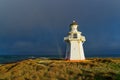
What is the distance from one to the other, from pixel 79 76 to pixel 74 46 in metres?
9.50

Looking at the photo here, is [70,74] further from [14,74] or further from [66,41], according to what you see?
[66,41]

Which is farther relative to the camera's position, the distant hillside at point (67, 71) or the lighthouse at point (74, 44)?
the lighthouse at point (74, 44)

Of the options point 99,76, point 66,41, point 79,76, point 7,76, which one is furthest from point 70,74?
point 66,41

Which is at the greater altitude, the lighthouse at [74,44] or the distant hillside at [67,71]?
the lighthouse at [74,44]

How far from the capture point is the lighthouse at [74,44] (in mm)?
38156

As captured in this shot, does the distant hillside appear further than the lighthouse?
No

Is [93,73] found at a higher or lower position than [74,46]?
lower

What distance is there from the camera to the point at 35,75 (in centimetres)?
3131

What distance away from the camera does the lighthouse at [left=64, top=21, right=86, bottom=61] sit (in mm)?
38156

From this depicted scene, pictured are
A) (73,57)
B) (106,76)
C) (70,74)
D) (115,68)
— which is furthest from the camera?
(73,57)

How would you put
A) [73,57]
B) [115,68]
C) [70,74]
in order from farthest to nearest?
[73,57], [115,68], [70,74]

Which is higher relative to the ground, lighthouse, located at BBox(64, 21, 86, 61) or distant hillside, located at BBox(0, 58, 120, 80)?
lighthouse, located at BBox(64, 21, 86, 61)

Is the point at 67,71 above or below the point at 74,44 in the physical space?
below

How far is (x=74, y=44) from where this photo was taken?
38594 millimetres
